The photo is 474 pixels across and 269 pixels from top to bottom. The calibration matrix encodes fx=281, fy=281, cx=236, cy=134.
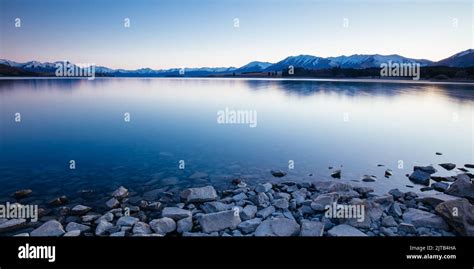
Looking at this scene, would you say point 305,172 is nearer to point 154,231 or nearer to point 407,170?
point 407,170

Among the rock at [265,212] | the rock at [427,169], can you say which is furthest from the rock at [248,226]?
the rock at [427,169]

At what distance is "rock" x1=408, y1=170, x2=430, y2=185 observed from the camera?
7.67 m

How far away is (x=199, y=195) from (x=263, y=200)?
1.44 m

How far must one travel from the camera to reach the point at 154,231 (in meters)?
4.93

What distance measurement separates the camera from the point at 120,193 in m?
6.59

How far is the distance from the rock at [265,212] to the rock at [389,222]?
6.66 ft

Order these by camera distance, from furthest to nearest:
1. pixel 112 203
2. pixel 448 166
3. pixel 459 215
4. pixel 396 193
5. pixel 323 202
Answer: pixel 448 166 < pixel 396 193 < pixel 112 203 < pixel 323 202 < pixel 459 215

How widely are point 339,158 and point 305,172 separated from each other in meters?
2.11

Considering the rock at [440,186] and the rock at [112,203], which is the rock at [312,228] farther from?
the rock at [440,186]

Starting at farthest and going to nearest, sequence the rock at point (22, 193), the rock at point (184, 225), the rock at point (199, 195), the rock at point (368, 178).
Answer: the rock at point (368, 178)
the rock at point (22, 193)
the rock at point (199, 195)
the rock at point (184, 225)

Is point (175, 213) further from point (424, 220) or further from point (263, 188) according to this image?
point (424, 220)

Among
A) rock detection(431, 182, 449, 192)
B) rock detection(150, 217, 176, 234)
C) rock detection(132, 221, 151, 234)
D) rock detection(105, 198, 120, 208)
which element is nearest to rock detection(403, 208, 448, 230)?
rock detection(431, 182, 449, 192)

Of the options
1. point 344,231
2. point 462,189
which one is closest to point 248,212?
point 344,231

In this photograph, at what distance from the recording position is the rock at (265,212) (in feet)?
18.0
